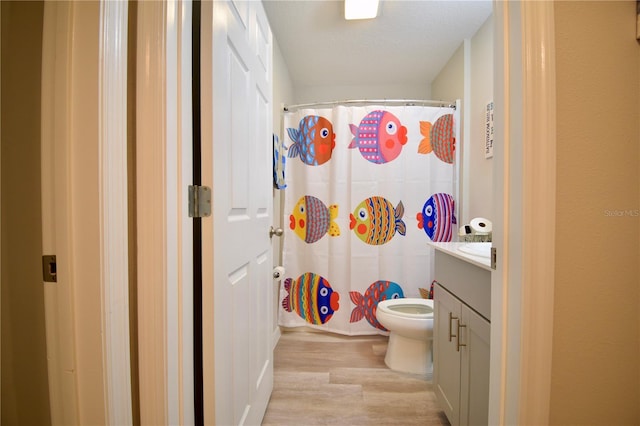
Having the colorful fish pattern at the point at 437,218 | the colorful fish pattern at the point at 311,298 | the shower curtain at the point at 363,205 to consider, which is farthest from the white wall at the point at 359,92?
the colorful fish pattern at the point at 311,298

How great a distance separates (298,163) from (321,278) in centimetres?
95

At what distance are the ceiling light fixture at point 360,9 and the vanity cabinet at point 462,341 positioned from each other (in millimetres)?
1509

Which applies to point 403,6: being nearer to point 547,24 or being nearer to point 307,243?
point 547,24

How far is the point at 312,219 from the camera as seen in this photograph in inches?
91.4

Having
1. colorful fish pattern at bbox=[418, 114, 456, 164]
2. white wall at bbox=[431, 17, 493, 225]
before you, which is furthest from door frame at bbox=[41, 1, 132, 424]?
colorful fish pattern at bbox=[418, 114, 456, 164]

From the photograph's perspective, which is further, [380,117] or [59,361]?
[380,117]

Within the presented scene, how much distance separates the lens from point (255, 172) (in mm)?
1192

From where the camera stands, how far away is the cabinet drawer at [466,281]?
97 cm

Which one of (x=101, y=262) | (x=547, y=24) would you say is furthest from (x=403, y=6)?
(x=101, y=262)

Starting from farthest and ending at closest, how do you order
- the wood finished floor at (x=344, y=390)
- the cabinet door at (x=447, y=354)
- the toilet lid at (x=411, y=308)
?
the toilet lid at (x=411, y=308), the wood finished floor at (x=344, y=390), the cabinet door at (x=447, y=354)

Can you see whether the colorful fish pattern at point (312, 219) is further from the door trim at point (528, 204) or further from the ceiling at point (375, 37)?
the door trim at point (528, 204)

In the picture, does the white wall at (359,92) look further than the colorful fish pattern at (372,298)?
Yes

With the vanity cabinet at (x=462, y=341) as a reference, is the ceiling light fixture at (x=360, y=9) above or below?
above

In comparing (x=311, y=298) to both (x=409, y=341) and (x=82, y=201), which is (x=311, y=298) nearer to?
(x=409, y=341)
